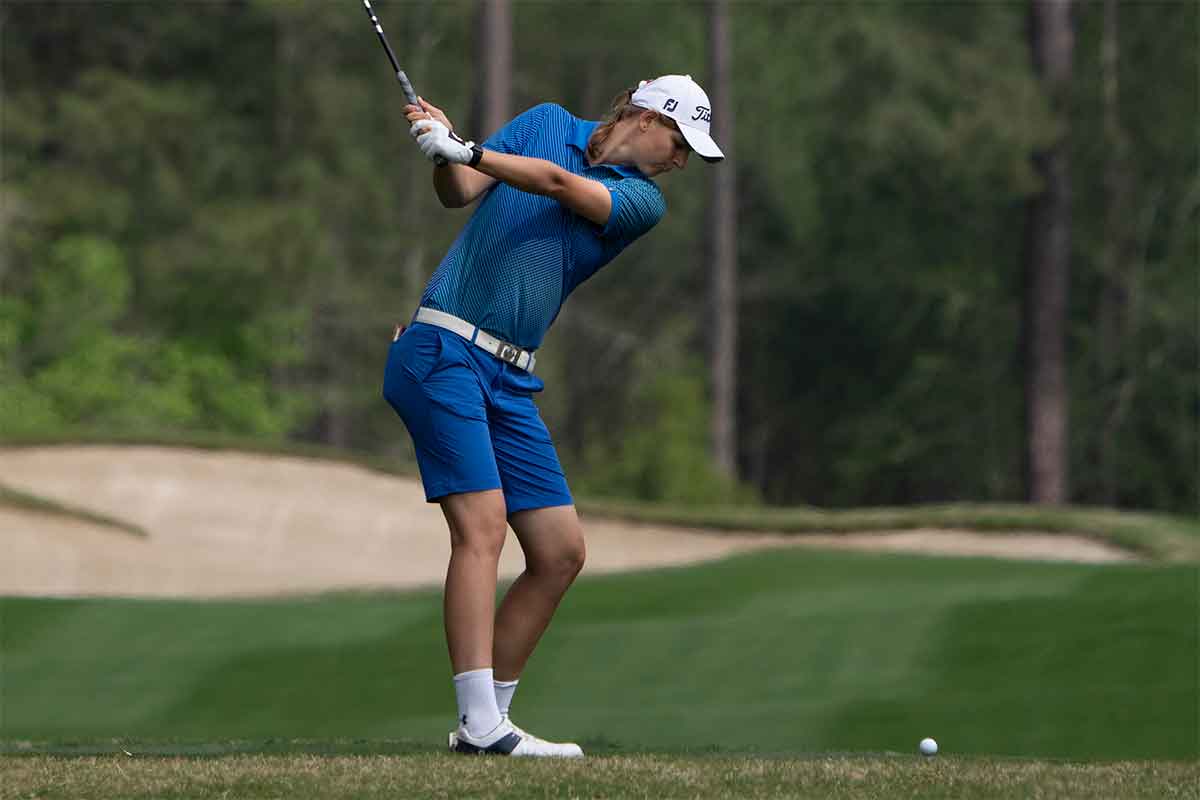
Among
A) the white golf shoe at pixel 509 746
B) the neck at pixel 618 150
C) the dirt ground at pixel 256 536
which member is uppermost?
Result: the neck at pixel 618 150

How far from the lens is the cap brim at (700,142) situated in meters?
6.29

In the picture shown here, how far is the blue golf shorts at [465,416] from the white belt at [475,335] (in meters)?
0.02

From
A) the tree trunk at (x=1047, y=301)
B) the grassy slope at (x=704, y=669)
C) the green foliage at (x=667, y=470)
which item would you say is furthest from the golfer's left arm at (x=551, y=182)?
the tree trunk at (x=1047, y=301)

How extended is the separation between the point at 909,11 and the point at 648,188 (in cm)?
3168

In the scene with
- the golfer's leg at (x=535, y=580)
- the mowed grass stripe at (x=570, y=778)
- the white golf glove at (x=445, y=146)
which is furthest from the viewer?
the golfer's leg at (x=535, y=580)

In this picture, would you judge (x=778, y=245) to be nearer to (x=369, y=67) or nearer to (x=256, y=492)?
(x=369, y=67)

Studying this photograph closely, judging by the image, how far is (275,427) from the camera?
33.2 m

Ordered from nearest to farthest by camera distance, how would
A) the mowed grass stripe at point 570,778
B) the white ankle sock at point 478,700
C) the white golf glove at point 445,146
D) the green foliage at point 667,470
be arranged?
the mowed grass stripe at point 570,778 → the white golf glove at point 445,146 → the white ankle sock at point 478,700 → the green foliage at point 667,470

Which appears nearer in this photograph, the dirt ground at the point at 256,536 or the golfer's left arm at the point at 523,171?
the golfer's left arm at the point at 523,171

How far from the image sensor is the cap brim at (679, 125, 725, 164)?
6.29 metres

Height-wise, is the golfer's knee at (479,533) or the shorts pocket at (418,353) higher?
the shorts pocket at (418,353)

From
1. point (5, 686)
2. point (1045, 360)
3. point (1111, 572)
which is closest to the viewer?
point (5, 686)

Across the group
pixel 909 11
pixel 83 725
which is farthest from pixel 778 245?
pixel 83 725

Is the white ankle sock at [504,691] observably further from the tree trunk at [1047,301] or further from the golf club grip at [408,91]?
the tree trunk at [1047,301]
